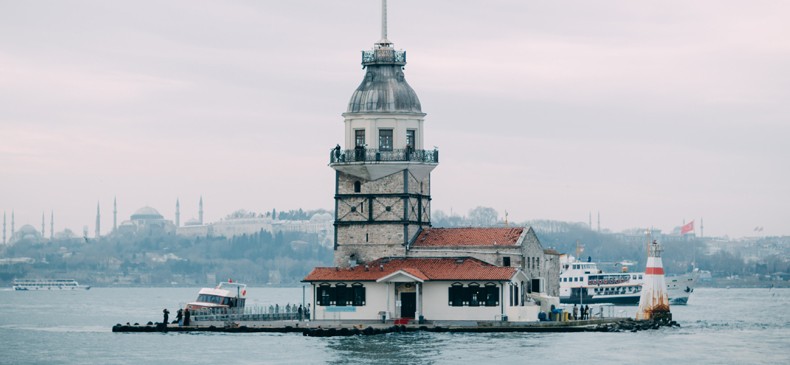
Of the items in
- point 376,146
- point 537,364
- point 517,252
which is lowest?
point 537,364

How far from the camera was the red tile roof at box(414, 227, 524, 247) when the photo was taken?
85.2 metres

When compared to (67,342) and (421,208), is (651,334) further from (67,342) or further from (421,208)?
(67,342)

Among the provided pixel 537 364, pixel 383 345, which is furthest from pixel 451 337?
pixel 537 364

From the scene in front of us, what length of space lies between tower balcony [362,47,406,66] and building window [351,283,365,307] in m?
12.0

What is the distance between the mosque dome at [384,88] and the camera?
8638 cm

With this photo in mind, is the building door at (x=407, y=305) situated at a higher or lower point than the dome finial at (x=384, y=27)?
lower

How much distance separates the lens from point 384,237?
86.1 meters

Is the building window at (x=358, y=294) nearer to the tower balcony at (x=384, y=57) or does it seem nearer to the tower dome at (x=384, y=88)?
the tower dome at (x=384, y=88)

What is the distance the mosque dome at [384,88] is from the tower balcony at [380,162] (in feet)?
7.01

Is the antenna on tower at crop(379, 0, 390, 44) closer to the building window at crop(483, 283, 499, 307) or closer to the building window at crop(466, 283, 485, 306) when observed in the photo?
the building window at crop(466, 283, 485, 306)

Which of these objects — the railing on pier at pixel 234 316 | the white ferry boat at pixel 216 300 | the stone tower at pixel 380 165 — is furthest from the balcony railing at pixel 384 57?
the white ferry boat at pixel 216 300

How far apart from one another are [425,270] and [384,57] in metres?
11.6

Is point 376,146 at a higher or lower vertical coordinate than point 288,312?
higher

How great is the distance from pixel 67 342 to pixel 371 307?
1511 cm
